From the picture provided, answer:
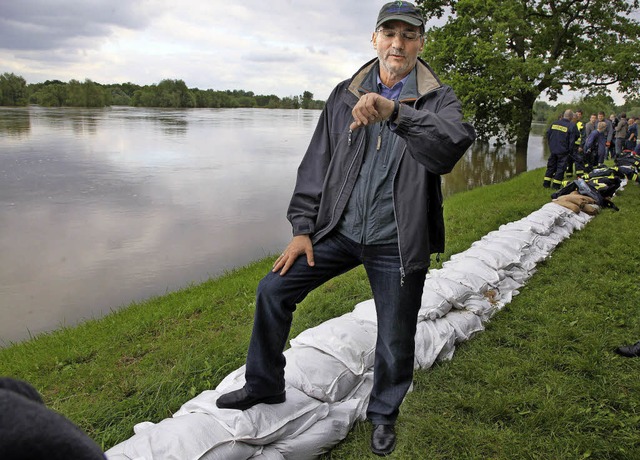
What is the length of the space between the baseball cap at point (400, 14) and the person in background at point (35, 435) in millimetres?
1676

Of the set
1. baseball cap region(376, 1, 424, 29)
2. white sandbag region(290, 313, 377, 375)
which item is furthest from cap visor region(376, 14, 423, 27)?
white sandbag region(290, 313, 377, 375)

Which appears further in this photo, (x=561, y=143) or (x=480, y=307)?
(x=561, y=143)

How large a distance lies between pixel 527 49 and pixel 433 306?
18.0 m

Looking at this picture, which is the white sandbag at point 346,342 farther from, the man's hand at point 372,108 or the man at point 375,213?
the man's hand at point 372,108

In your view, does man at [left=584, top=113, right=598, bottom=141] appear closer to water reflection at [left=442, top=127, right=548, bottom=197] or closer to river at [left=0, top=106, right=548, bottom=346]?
water reflection at [left=442, top=127, right=548, bottom=197]

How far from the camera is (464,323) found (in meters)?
3.15

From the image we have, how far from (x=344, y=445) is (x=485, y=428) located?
2.33 ft

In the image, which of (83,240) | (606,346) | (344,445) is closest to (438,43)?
(83,240)

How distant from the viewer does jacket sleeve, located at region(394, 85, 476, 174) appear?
5.11 feet

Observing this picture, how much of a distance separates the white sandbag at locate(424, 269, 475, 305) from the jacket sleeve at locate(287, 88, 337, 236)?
1604mm

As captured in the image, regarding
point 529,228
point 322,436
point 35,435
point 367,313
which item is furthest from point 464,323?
point 35,435

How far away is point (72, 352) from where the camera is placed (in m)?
3.46

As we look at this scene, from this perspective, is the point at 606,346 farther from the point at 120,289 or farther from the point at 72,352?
the point at 120,289

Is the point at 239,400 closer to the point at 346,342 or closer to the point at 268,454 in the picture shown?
the point at 268,454
